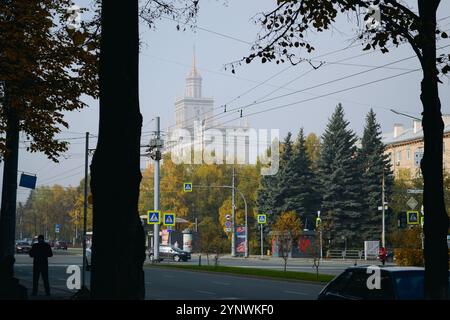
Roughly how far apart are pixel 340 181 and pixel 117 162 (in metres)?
73.8

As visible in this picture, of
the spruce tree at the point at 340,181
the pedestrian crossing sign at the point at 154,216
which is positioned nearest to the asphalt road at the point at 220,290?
the pedestrian crossing sign at the point at 154,216

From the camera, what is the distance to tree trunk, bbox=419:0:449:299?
43.3ft

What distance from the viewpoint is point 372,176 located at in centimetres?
8206

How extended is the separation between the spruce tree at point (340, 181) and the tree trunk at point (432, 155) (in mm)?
63542

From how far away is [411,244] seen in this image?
34875 mm

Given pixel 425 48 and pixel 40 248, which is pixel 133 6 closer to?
pixel 425 48

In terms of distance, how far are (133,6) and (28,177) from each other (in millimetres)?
21451

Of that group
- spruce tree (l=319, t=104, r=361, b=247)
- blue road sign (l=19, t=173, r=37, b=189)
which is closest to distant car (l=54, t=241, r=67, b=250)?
spruce tree (l=319, t=104, r=361, b=247)

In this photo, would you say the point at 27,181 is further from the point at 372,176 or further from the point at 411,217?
the point at 372,176

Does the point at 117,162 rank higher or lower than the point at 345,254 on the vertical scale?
higher

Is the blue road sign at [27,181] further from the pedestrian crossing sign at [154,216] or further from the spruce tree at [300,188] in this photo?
the spruce tree at [300,188]

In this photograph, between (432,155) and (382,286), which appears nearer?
(382,286)

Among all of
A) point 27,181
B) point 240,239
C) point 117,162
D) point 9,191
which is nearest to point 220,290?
point 27,181
